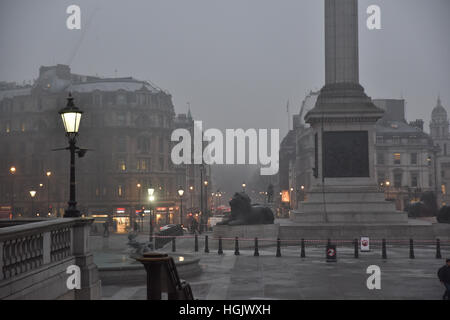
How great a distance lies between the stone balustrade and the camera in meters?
9.81

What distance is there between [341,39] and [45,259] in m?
33.8

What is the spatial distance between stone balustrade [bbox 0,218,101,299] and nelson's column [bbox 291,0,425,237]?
25.6 meters

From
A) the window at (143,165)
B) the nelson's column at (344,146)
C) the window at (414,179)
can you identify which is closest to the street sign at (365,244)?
the nelson's column at (344,146)

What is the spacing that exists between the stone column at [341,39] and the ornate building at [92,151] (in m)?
46.8

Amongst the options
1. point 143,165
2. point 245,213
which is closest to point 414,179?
point 143,165

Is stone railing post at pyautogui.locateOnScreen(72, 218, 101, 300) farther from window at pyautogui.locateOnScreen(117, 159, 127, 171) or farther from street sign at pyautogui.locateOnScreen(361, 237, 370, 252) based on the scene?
window at pyautogui.locateOnScreen(117, 159, 127, 171)

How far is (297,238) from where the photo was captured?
119 ft

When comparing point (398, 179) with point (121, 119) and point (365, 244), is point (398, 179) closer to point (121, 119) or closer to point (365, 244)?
point (121, 119)

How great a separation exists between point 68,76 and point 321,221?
63.5 m

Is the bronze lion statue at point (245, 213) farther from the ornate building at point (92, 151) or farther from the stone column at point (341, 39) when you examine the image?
the ornate building at point (92, 151)

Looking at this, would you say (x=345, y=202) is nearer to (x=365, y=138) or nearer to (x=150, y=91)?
(x=365, y=138)

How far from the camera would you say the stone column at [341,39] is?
41.8 metres

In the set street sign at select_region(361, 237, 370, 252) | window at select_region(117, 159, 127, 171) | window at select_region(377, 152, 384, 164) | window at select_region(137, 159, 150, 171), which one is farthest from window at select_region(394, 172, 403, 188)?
street sign at select_region(361, 237, 370, 252)
